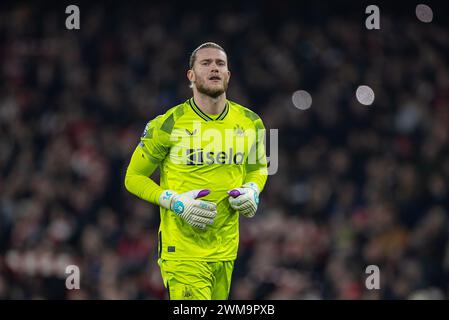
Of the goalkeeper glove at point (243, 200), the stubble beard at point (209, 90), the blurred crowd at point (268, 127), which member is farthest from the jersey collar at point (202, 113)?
the blurred crowd at point (268, 127)

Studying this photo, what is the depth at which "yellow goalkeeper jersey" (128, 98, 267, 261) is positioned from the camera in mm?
7484

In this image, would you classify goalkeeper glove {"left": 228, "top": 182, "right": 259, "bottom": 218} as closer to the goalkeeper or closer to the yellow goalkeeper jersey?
the goalkeeper

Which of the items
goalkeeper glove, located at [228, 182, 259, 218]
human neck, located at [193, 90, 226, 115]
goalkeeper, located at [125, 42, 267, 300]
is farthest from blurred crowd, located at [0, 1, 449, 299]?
human neck, located at [193, 90, 226, 115]

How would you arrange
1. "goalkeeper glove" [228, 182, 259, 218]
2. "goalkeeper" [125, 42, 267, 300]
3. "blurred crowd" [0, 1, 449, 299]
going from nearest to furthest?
"goalkeeper glove" [228, 182, 259, 218] → "goalkeeper" [125, 42, 267, 300] → "blurred crowd" [0, 1, 449, 299]

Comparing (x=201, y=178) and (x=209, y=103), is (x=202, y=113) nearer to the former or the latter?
(x=209, y=103)

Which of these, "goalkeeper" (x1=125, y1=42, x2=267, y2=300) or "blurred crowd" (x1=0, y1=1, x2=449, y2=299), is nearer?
"goalkeeper" (x1=125, y1=42, x2=267, y2=300)

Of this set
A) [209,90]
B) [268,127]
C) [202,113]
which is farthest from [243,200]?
[268,127]

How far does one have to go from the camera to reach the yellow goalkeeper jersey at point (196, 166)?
748 cm

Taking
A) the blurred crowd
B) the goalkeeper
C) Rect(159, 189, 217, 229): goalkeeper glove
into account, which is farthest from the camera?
the blurred crowd

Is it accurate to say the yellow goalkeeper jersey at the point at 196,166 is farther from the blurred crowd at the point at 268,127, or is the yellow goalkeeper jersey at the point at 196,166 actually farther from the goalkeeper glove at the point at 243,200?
the blurred crowd at the point at 268,127

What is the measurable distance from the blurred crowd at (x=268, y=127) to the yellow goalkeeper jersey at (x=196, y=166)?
4.89 meters

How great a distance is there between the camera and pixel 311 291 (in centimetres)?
1248

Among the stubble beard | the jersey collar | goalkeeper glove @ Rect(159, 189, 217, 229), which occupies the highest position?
the stubble beard

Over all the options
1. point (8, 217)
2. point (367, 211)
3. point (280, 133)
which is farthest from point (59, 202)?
point (367, 211)
